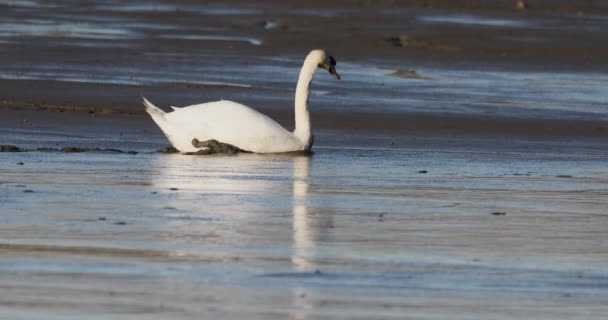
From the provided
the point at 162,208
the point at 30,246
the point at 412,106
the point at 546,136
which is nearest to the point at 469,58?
the point at 412,106

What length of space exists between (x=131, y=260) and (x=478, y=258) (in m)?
1.69

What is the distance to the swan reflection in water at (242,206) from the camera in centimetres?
734

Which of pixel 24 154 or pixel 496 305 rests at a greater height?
pixel 496 305

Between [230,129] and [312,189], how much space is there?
2.27 m

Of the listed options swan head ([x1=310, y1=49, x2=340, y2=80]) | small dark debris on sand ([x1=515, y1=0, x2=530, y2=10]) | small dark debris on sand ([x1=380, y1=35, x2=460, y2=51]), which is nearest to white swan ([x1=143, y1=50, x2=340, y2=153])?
swan head ([x1=310, y1=49, x2=340, y2=80])

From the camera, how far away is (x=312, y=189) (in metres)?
9.76

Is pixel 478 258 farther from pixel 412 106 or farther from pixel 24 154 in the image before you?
pixel 412 106

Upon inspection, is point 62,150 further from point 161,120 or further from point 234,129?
point 234,129

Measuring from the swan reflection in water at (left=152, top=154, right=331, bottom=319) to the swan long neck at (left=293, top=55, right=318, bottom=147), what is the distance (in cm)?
52

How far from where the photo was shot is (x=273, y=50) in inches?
911

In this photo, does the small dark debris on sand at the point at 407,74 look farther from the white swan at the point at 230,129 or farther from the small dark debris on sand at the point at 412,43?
the white swan at the point at 230,129

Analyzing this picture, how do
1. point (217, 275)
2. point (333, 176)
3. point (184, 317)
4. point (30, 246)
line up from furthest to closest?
point (333, 176) < point (30, 246) < point (217, 275) < point (184, 317)

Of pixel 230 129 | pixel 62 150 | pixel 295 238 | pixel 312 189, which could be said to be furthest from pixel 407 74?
pixel 295 238

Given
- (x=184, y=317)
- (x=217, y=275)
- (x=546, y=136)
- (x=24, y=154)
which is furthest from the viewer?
(x=546, y=136)
